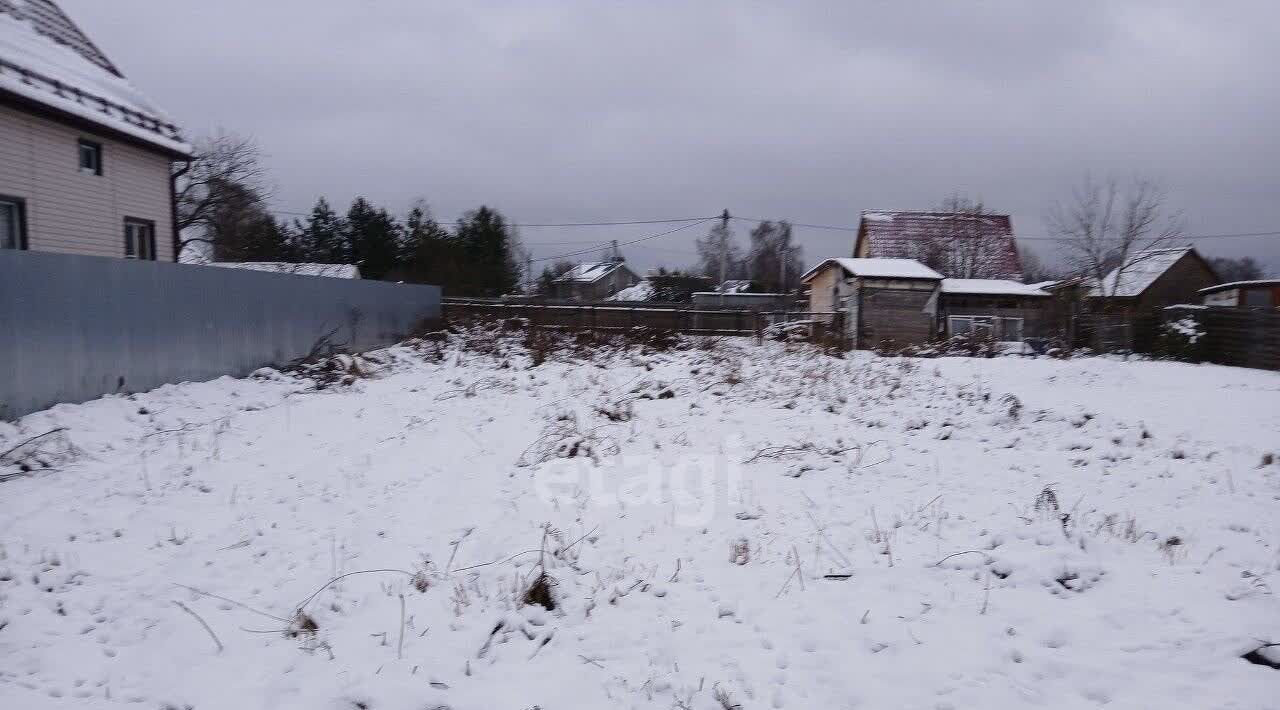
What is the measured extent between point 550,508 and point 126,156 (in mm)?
13258

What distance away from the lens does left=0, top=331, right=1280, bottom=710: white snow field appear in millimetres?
3701

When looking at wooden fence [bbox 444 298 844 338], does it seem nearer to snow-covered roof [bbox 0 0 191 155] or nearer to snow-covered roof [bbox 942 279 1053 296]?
snow-covered roof [bbox 942 279 1053 296]

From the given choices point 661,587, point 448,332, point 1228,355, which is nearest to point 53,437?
Result: point 661,587

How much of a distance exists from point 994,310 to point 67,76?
25.4 meters

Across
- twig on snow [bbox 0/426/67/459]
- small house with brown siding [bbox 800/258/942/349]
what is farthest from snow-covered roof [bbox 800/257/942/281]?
twig on snow [bbox 0/426/67/459]

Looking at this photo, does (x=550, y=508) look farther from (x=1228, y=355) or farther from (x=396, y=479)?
(x=1228, y=355)

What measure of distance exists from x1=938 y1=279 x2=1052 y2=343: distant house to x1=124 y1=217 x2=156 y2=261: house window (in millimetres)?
21940

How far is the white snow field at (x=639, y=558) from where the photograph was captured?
3701mm

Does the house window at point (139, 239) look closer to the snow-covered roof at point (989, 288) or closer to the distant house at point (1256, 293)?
the snow-covered roof at point (989, 288)

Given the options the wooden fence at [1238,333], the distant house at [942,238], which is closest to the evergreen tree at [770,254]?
the distant house at [942,238]

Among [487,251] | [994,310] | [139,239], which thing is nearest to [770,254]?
[487,251]

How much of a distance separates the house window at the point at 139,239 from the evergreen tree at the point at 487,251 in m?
21.7

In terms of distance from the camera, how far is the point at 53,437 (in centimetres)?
721

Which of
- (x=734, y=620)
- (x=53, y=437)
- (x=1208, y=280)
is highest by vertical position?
(x=1208, y=280)
